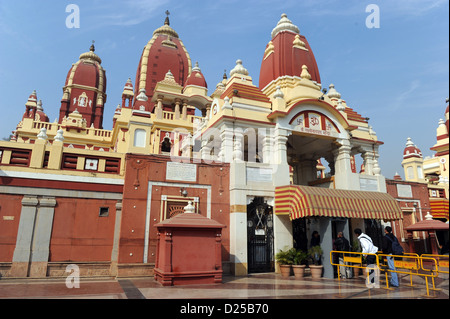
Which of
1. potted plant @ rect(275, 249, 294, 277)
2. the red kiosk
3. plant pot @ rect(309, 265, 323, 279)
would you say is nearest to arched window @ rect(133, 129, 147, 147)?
the red kiosk

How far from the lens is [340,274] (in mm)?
11633

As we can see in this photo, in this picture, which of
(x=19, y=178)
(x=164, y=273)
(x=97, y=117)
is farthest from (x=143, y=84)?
(x=164, y=273)

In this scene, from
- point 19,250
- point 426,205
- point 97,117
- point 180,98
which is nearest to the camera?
point 19,250

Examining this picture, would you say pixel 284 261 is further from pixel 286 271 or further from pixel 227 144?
pixel 227 144

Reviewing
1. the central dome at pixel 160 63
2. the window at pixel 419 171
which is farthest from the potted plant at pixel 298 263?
the central dome at pixel 160 63

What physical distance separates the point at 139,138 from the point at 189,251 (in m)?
11.5

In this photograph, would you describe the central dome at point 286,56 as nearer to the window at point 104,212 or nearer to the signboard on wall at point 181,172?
the signboard on wall at point 181,172

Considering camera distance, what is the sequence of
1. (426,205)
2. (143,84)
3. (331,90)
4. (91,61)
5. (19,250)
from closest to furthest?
(19,250), (426,205), (331,90), (143,84), (91,61)

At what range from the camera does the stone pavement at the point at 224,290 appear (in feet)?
25.7

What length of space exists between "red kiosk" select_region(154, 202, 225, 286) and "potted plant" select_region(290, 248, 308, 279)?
3.47m

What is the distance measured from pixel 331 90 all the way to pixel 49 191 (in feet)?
58.1

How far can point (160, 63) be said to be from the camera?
3512cm

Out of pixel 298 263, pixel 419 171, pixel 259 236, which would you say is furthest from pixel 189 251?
pixel 419 171
